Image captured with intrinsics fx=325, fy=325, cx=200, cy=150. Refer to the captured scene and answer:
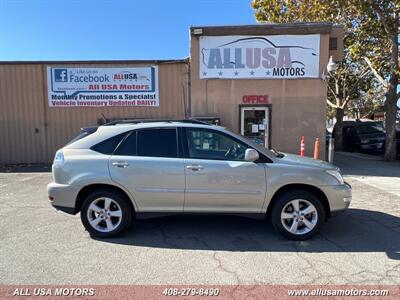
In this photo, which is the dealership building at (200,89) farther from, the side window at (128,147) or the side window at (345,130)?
the side window at (345,130)

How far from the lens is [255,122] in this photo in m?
12.3

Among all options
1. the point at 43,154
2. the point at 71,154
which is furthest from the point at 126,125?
the point at 43,154

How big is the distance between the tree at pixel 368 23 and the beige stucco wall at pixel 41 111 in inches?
287

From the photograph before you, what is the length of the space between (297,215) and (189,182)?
1.67 metres

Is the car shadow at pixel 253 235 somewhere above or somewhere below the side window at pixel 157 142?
below

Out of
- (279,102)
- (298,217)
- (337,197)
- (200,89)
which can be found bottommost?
(298,217)

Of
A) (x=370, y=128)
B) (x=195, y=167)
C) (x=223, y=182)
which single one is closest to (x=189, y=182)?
(x=195, y=167)

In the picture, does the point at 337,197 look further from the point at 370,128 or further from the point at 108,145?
the point at 370,128

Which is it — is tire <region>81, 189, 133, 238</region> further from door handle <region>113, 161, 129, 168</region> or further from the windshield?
the windshield

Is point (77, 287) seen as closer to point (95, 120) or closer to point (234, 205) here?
point (234, 205)

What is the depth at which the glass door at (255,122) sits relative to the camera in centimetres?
1217

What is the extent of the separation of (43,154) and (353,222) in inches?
462

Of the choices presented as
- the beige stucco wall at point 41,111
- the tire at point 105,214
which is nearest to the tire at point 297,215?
the tire at point 105,214

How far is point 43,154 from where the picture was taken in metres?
13.1
